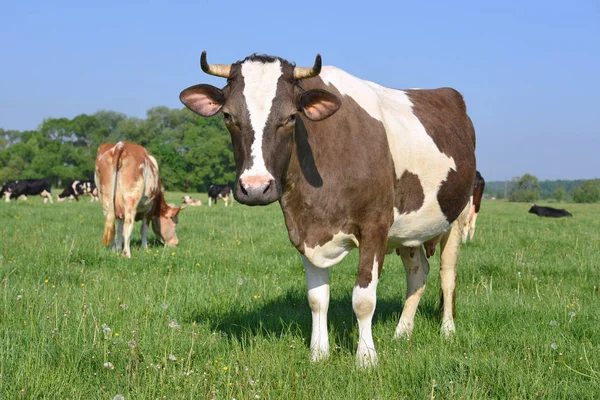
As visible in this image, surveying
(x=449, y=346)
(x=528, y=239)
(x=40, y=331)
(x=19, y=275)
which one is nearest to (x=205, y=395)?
(x=40, y=331)

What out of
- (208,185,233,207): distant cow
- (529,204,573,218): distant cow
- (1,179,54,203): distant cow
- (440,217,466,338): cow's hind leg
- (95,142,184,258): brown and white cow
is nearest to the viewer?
(440,217,466,338): cow's hind leg

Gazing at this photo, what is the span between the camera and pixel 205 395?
3.41 metres

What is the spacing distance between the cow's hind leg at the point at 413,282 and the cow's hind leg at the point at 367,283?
109 cm

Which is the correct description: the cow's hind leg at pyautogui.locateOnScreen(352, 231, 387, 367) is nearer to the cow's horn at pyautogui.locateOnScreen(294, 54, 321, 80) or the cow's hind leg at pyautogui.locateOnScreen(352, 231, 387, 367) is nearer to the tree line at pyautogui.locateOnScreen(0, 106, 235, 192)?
the cow's horn at pyautogui.locateOnScreen(294, 54, 321, 80)

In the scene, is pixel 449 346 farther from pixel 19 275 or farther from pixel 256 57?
pixel 19 275

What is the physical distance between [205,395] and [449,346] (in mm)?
2200

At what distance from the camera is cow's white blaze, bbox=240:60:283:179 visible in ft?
12.2

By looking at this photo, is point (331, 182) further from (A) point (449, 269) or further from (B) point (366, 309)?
(A) point (449, 269)

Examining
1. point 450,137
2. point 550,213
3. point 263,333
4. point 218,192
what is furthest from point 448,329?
point 218,192

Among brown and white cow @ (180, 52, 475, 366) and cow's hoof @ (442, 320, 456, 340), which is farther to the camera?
cow's hoof @ (442, 320, 456, 340)

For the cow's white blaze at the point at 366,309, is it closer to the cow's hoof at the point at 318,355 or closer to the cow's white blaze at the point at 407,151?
the cow's hoof at the point at 318,355

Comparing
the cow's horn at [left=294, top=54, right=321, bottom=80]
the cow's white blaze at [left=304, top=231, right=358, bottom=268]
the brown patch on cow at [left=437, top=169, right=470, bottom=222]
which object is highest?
the cow's horn at [left=294, top=54, right=321, bottom=80]

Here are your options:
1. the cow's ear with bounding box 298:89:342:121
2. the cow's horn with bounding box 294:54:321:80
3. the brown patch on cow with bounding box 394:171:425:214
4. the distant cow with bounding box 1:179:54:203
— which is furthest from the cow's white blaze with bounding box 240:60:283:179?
the distant cow with bounding box 1:179:54:203

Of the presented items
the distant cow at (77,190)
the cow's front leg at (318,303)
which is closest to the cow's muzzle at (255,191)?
the cow's front leg at (318,303)
